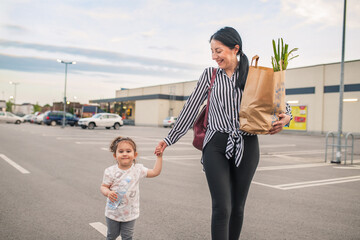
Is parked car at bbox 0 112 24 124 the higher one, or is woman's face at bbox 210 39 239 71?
woman's face at bbox 210 39 239 71

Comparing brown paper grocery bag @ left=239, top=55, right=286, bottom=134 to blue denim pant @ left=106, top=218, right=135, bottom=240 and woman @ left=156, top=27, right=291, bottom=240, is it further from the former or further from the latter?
blue denim pant @ left=106, top=218, right=135, bottom=240

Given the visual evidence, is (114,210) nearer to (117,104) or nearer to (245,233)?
(245,233)

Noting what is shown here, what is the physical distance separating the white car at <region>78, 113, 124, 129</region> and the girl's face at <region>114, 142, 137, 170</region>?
2786 cm

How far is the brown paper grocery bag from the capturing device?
2.22m

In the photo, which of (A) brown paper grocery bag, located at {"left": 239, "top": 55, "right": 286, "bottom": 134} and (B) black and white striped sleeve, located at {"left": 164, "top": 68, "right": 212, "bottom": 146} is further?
(B) black and white striped sleeve, located at {"left": 164, "top": 68, "right": 212, "bottom": 146}

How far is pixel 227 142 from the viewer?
91.7 inches

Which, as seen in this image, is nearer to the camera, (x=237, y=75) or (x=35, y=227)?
(x=237, y=75)

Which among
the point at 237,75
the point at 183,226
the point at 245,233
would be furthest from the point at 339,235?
the point at 237,75

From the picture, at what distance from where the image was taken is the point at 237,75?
8.05ft

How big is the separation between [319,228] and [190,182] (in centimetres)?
313

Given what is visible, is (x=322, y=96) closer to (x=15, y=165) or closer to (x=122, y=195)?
(x=15, y=165)

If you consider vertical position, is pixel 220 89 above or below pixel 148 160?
above

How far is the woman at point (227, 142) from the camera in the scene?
90.5 inches

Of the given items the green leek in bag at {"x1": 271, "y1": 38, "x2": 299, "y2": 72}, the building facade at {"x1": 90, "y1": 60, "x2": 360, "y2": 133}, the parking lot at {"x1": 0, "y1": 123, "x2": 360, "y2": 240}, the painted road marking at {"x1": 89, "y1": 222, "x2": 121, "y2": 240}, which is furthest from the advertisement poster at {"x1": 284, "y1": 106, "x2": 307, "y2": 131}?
the green leek in bag at {"x1": 271, "y1": 38, "x2": 299, "y2": 72}
